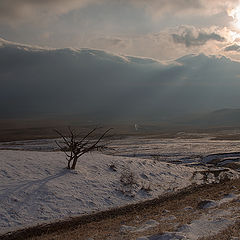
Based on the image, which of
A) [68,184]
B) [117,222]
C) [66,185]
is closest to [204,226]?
[117,222]

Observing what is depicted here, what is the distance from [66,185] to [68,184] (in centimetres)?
20

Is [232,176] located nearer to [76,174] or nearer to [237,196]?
[237,196]

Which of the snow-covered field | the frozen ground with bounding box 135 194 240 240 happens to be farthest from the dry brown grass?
→ the snow-covered field

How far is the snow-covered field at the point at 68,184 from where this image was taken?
13879 mm

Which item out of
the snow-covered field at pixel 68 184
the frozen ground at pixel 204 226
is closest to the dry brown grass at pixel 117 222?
the frozen ground at pixel 204 226

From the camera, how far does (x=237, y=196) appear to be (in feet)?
45.2

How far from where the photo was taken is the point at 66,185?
54.9ft

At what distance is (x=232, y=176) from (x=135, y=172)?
25.3 feet

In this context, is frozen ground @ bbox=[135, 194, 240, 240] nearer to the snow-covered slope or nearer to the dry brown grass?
the dry brown grass

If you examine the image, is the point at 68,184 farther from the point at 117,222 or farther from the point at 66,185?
the point at 117,222

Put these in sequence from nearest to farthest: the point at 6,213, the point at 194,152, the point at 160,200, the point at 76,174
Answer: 1. the point at 6,213
2. the point at 160,200
3. the point at 76,174
4. the point at 194,152

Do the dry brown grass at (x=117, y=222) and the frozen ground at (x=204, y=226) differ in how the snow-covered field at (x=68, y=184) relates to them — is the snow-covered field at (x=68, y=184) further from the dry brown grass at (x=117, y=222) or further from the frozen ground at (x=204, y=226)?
the frozen ground at (x=204, y=226)

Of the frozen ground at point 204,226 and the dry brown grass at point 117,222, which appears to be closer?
the frozen ground at point 204,226

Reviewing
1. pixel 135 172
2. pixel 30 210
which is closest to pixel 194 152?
pixel 135 172
